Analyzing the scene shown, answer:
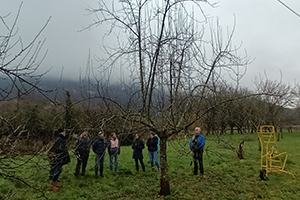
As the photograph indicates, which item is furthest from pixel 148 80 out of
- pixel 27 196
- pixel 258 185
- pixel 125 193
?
pixel 258 185

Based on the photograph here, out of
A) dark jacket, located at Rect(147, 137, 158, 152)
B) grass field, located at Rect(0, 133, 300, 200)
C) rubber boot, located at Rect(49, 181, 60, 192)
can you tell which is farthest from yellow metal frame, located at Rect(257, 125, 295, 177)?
rubber boot, located at Rect(49, 181, 60, 192)

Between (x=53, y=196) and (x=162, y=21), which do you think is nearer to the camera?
(x=162, y=21)

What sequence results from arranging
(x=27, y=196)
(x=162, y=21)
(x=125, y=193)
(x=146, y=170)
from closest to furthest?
1. (x=162, y=21)
2. (x=27, y=196)
3. (x=125, y=193)
4. (x=146, y=170)

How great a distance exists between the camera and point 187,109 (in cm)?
472

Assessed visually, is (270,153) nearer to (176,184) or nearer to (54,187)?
(176,184)

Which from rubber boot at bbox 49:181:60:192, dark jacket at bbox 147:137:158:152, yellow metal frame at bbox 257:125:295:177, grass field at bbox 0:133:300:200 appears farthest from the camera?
dark jacket at bbox 147:137:158:152

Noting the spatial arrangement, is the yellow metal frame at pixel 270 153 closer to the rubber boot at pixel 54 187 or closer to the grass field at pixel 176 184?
the grass field at pixel 176 184

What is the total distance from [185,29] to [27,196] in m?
5.47

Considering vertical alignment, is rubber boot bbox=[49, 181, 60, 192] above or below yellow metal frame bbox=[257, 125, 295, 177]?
below

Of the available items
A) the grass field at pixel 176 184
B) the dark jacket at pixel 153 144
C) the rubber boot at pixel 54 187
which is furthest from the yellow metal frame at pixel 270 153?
the rubber boot at pixel 54 187

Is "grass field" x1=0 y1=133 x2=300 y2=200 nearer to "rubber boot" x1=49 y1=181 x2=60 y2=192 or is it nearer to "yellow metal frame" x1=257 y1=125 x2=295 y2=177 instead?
"rubber boot" x1=49 y1=181 x2=60 y2=192

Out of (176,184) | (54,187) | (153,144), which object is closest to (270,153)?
(176,184)

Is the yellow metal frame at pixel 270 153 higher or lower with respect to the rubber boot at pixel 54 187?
higher

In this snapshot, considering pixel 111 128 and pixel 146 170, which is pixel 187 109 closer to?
pixel 111 128
